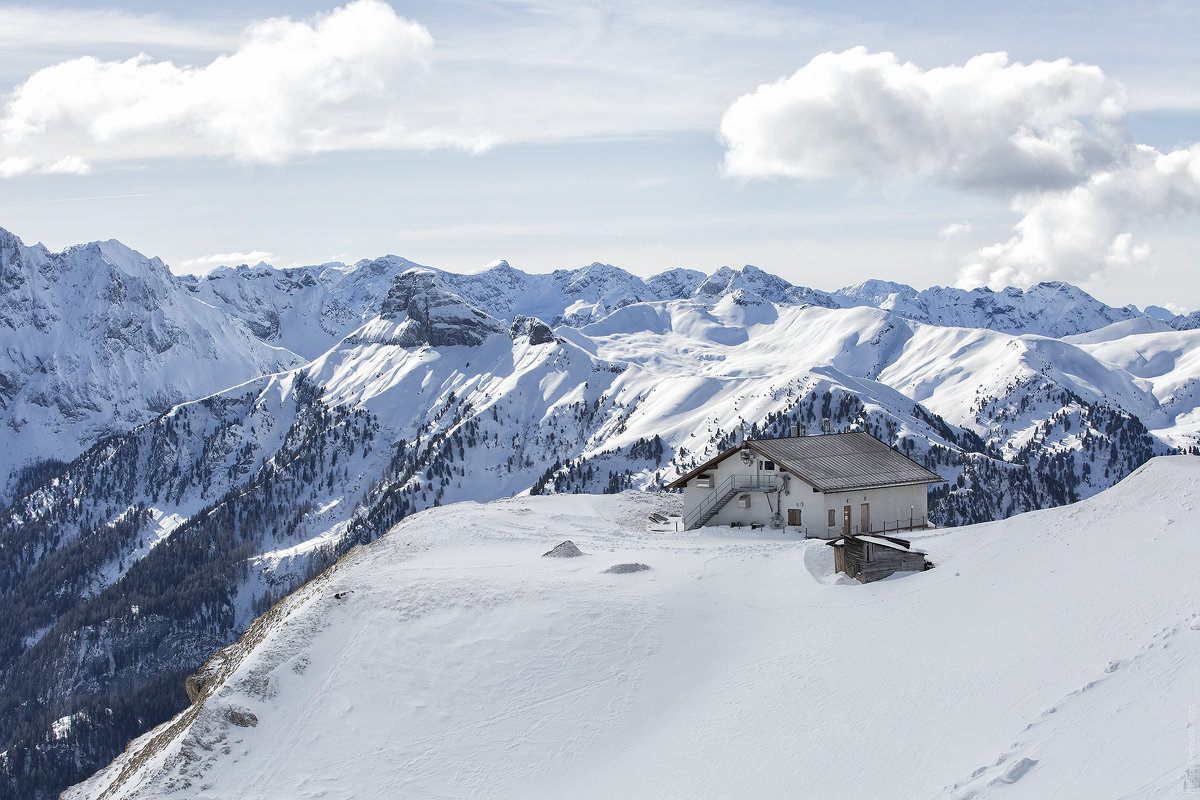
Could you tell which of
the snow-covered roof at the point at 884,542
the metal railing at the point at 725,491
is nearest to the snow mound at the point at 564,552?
the snow-covered roof at the point at 884,542

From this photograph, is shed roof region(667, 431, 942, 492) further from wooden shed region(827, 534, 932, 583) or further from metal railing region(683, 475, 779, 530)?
wooden shed region(827, 534, 932, 583)

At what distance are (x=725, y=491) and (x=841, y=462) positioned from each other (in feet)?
25.9

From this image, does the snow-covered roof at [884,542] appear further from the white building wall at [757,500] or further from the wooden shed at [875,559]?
the white building wall at [757,500]

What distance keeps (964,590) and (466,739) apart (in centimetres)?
1854

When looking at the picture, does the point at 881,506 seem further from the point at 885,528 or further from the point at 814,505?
the point at 814,505

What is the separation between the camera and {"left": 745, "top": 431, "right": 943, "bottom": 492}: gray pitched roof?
53594 mm

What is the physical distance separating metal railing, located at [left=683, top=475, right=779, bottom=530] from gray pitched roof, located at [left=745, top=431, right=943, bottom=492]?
1.76m

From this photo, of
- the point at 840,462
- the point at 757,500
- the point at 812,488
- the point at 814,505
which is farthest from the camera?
the point at 757,500

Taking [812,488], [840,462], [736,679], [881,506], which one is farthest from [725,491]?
[736,679]

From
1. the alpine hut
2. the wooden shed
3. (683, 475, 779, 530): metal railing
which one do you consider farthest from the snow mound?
the alpine hut

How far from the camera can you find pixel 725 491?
58.1 meters

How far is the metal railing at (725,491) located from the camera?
56312mm

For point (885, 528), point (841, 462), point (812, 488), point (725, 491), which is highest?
point (841, 462)

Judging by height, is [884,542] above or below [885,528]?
above
